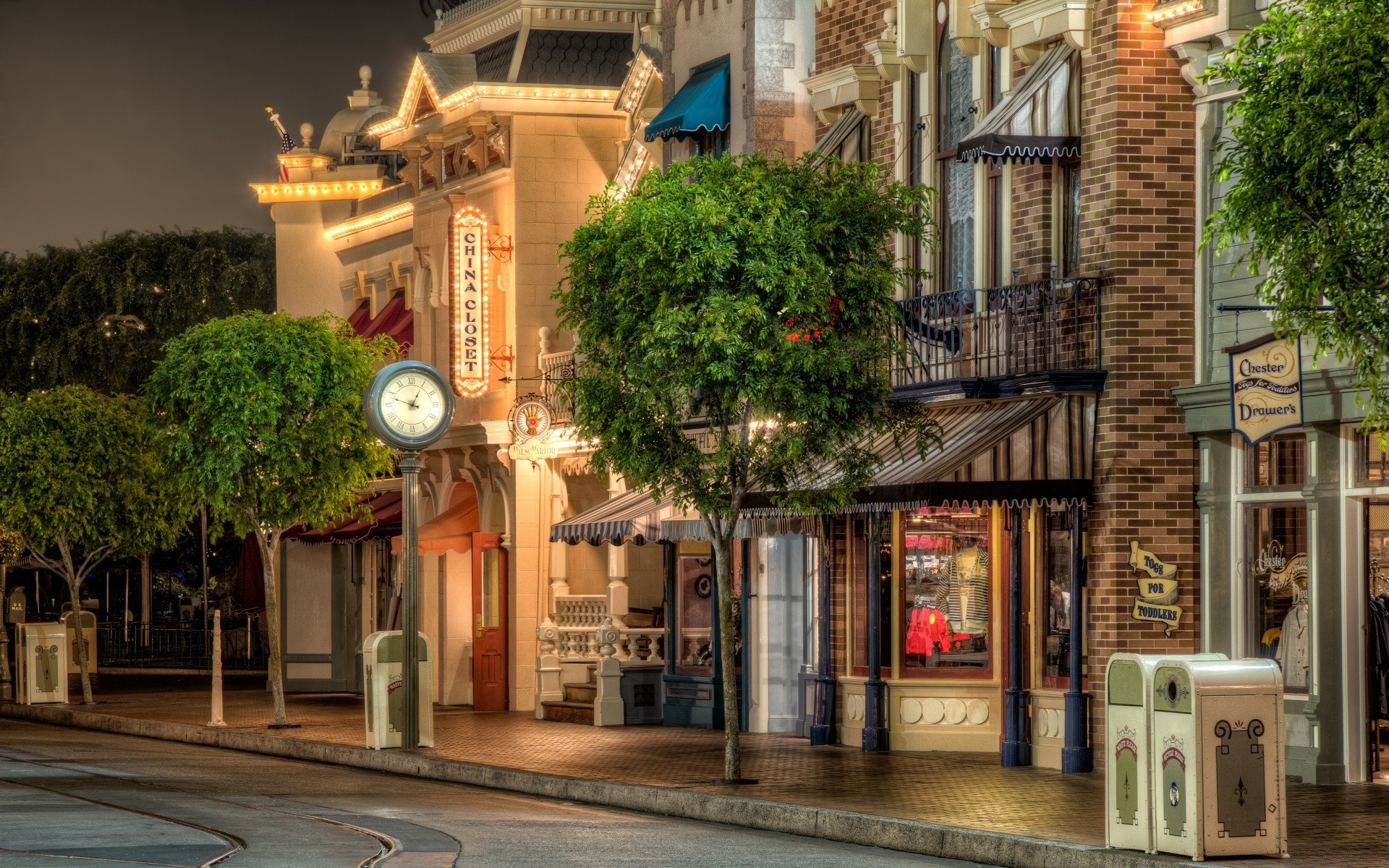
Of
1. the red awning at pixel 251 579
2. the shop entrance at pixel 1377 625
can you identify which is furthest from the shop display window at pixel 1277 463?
the red awning at pixel 251 579

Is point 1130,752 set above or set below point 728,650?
below

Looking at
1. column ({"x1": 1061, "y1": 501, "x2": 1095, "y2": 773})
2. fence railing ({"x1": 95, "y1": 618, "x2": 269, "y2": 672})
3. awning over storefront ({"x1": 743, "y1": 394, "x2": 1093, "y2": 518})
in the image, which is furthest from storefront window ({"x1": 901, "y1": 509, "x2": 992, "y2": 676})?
fence railing ({"x1": 95, "y1": 618, "x2": 269, "y2": 672})

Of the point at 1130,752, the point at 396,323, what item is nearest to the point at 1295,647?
the point at 1130,752

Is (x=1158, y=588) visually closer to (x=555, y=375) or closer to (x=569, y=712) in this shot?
(x=569, y=712)

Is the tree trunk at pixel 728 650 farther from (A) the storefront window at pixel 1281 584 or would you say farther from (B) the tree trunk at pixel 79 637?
(B) the tree trunk at pixel 79 637

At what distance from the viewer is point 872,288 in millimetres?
17266

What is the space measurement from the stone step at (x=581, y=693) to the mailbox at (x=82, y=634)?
8.75 m

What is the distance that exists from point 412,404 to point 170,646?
2710 centimetres

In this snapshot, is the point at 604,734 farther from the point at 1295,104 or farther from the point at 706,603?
the point at 1295,104

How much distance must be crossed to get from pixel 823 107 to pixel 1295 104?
36.9ft

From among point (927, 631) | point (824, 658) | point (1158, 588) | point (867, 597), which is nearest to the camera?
point (1158, 588)

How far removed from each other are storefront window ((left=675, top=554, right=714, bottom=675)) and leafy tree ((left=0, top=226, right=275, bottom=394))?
1205 inches

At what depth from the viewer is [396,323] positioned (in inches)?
1276

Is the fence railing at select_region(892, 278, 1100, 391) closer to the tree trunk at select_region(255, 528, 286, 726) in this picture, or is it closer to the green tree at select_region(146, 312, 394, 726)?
the green tree at select_region(146, 312, 394, 726)
